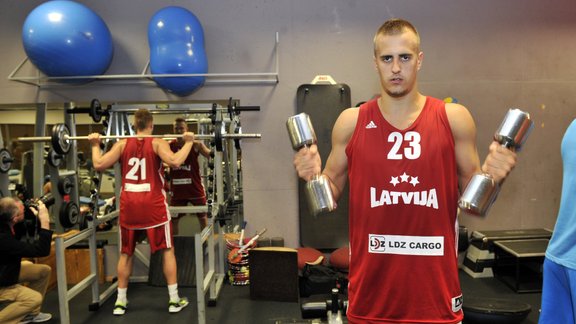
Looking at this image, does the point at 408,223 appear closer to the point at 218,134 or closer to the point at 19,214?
the point at 218,134

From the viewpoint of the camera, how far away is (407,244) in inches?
51.4

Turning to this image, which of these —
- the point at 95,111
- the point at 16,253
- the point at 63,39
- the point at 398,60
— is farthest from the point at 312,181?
the point at 63,39

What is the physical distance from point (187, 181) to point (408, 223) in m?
3.07

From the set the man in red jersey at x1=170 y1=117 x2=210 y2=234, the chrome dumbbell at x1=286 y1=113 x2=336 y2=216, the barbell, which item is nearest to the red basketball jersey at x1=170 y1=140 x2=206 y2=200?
the man in red jersey at x1=170 y1=117 x2=210 y2=234

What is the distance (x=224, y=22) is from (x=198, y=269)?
2297 millimetres

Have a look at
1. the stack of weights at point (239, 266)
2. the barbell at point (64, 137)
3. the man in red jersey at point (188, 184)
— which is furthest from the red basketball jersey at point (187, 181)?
the barbell at point (64, 137)

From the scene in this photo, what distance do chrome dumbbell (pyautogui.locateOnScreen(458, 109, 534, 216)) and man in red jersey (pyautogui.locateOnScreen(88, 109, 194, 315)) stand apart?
221cm

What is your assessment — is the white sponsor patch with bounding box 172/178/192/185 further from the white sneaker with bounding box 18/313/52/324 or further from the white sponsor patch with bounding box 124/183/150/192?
the white sneaker with bounding box 18/313/52/324

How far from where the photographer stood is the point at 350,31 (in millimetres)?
3711

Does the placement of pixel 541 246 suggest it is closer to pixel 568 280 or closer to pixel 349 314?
pixel 568 280

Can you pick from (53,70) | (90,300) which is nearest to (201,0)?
(53,70)

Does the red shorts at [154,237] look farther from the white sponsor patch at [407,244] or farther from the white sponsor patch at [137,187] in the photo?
the white sponsor patch at [407,244]

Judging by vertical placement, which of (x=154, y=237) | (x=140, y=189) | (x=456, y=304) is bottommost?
(x=154, y=237)

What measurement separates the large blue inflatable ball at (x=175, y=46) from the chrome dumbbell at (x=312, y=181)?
2156 millimetres
